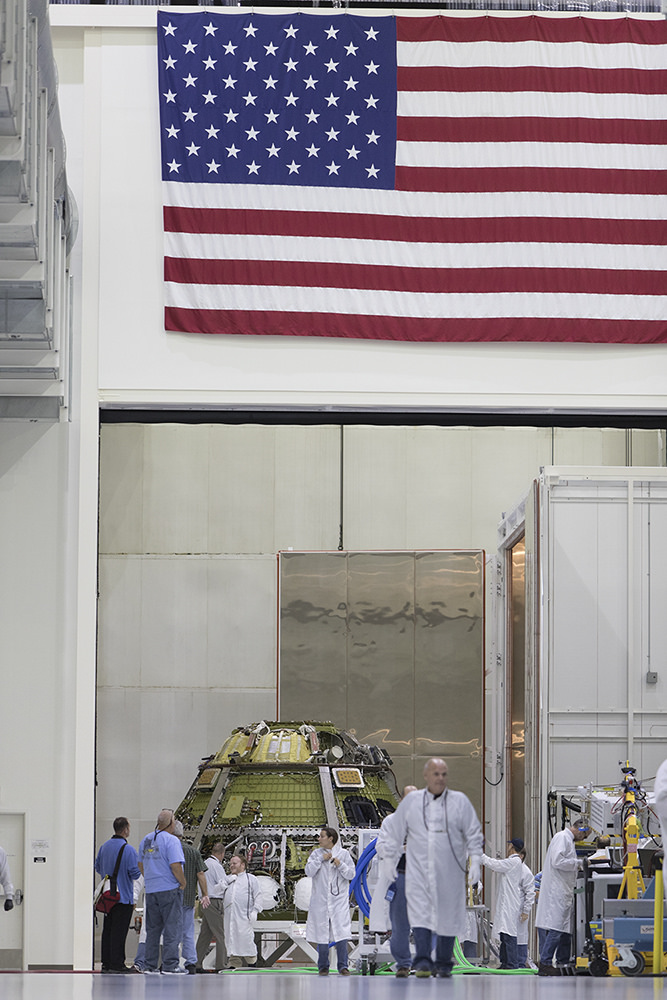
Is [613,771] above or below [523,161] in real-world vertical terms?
below

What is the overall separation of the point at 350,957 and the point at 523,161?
11361mm

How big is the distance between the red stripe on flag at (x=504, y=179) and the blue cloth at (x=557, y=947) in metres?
10.6

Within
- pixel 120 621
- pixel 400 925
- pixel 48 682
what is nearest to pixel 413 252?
pixel 48 682

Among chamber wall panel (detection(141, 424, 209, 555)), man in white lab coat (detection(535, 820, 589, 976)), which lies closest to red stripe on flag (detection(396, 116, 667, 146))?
man in white lab coat (detection(535, 820, 589, 976))

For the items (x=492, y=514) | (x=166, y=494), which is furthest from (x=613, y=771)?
(x=166, y=494)

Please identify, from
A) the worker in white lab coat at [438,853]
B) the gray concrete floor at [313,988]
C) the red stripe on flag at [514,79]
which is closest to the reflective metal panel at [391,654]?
the red stripe on flag at [514,79]

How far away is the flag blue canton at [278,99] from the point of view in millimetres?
19359

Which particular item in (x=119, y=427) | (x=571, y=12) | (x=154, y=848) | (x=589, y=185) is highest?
(x=571, y=12)

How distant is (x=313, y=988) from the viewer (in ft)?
32.9

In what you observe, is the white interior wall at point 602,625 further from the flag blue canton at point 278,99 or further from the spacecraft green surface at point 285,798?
the flag blue canton at point 278,99

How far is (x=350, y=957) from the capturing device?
1477 centimetres

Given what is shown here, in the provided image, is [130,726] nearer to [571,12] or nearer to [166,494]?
[166,494]

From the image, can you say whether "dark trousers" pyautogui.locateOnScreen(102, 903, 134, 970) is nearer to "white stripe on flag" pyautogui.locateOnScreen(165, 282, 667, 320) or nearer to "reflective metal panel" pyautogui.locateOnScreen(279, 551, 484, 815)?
"white stripe on flag" pyautogui.locateOnScreen(165, 282, 667, 320)

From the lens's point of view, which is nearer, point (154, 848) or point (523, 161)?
point (154, 848)
